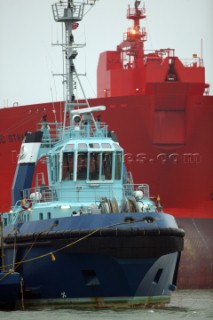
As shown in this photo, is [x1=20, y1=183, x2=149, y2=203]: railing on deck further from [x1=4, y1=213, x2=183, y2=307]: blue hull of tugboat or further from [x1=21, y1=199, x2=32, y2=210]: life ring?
[x1=4, y1=213, x2=183, y2=307]: blue hull of tugboat

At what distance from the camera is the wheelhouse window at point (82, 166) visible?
1211 inches

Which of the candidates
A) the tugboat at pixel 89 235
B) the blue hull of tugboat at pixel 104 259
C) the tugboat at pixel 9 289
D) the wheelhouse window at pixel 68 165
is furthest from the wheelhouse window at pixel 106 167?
the tugboat at pixel 9 289

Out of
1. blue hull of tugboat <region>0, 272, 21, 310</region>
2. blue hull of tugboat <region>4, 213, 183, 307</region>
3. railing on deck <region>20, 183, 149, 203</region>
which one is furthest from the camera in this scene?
railing on deck <region>20, 183, 149, 203</region>

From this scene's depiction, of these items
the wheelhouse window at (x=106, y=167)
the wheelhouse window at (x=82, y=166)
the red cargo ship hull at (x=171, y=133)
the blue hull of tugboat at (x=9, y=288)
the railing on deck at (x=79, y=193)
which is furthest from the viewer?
the red cargo ship hull at (x=171, y=133)

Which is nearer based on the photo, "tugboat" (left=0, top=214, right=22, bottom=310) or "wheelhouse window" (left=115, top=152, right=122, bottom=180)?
"tugboat" (left=0, top=214, right=22, bottom=310)

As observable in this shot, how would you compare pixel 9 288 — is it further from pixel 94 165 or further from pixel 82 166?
pixel 94 165

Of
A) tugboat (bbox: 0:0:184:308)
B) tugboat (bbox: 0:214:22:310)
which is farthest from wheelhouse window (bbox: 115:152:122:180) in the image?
tugboat (bbox: 0:214:22:310)

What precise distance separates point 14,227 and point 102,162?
2626 mm

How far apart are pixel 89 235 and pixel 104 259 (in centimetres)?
61

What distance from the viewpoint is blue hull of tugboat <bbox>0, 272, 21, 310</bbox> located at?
94.0ft

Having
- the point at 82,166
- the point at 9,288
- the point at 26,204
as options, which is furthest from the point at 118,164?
the point at 9,288

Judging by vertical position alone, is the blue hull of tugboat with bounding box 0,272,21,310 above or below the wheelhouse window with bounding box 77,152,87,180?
below

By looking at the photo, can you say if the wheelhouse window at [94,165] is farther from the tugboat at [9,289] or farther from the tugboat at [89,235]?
the tugboat at [9,289]

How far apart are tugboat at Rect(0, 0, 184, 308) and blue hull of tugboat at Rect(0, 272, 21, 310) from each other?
62cm
